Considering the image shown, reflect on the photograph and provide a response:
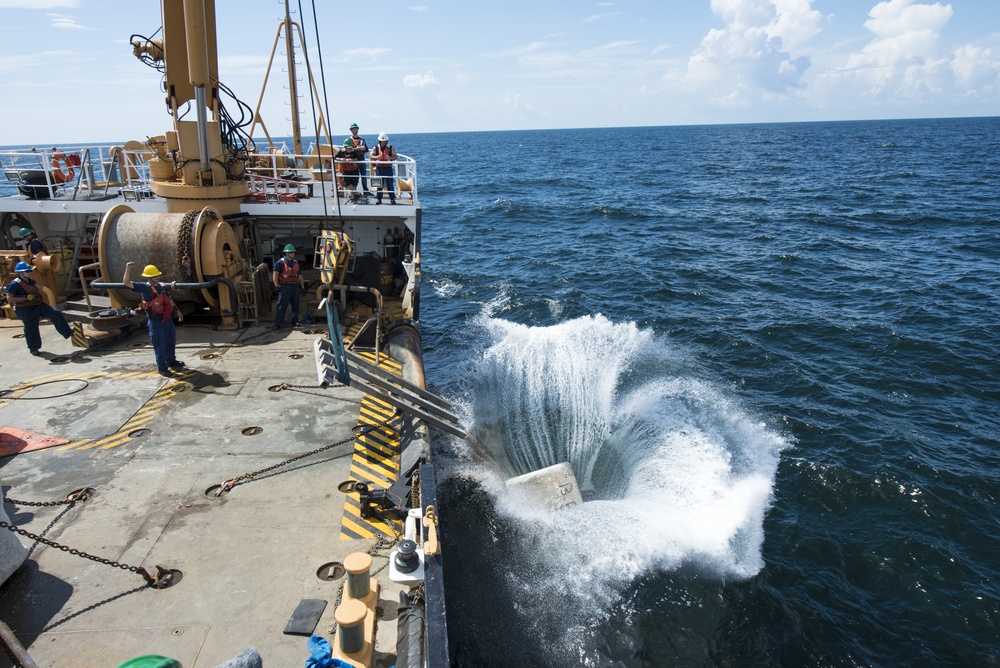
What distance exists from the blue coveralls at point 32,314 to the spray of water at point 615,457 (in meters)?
7.41

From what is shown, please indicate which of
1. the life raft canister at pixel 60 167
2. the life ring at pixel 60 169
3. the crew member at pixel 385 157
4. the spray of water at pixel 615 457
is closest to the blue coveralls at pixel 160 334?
the spray of water at pixel 615 457

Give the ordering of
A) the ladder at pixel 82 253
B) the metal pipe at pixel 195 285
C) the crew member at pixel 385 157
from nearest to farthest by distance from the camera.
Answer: the metal pipe at pixel 195 285
the ladder at pixel 82 253
the crew member at pixel 385 157

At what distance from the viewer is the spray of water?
7.84 metres

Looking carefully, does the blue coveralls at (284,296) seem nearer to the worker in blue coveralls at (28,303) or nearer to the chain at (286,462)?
the worker in blue coveralls at (28,303)

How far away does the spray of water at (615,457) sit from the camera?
25.7 feet

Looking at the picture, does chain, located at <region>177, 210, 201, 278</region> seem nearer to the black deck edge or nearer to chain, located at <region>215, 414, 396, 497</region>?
chain, located at <region>215, 414, 396, 497</region>

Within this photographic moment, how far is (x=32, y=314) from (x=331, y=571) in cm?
790

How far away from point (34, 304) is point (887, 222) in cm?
3243

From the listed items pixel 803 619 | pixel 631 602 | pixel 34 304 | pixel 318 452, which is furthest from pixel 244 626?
pixel 34 304

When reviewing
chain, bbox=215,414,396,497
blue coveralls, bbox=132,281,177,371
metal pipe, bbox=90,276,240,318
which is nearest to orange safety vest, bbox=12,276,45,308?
metal pipe, bbox=90,276,240,318

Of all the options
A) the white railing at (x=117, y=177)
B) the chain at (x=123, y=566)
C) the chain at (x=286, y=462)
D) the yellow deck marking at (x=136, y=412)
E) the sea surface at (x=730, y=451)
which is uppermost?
the white railing at (x=117, y=177)

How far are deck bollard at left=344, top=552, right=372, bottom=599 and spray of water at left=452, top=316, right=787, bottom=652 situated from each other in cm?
295

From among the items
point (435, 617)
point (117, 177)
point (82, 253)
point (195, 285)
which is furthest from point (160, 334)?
point (117, 177)

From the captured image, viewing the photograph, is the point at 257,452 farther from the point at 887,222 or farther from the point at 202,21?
the point at 887,222
